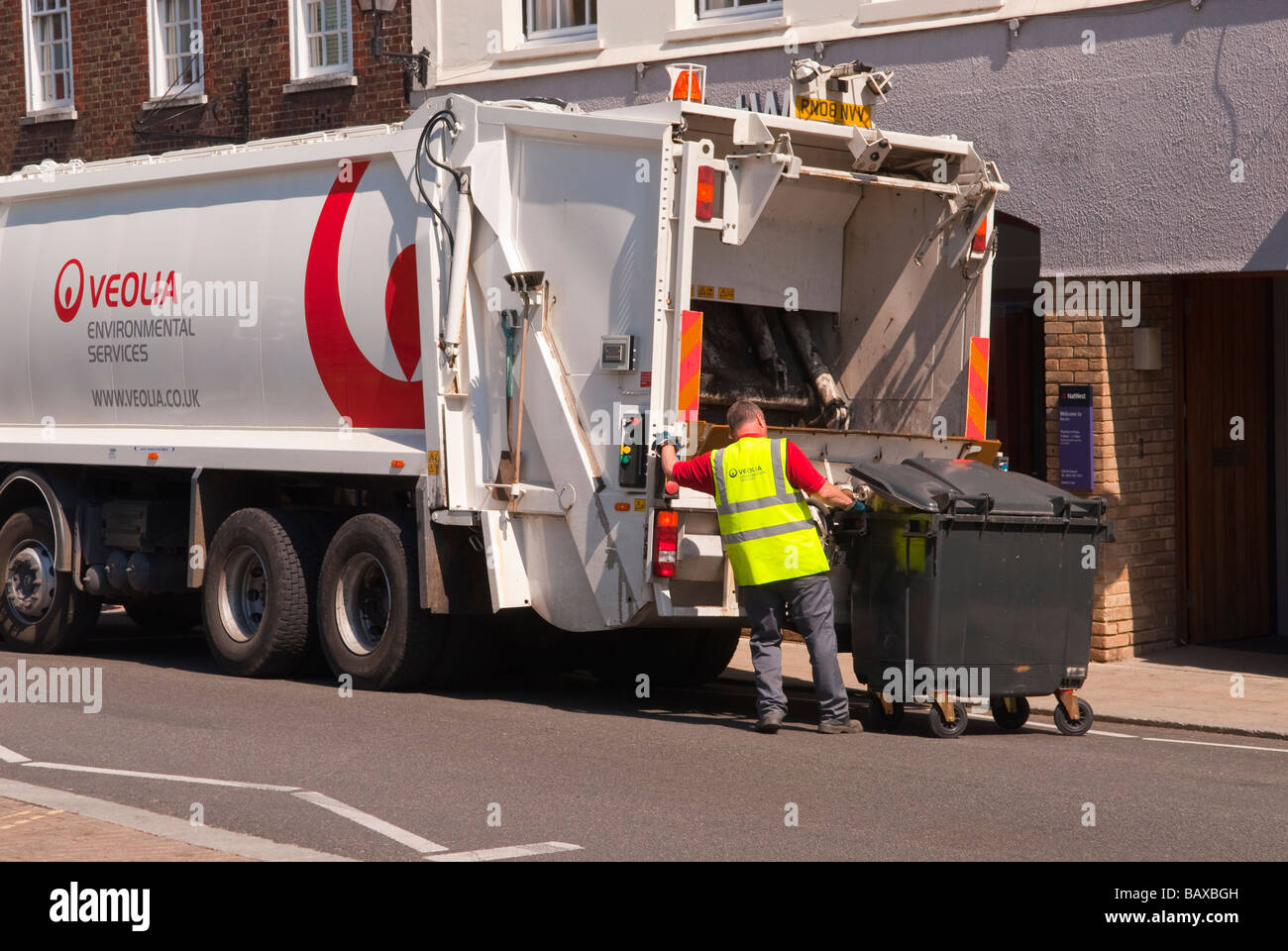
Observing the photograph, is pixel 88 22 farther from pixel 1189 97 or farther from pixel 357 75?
pixel 1189 97

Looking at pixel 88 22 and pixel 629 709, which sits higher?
pixel 88 22

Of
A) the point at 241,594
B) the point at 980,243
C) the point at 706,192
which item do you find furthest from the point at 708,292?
the point at 241,594

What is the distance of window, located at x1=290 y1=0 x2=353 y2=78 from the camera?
16375 mm

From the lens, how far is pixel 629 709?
387 inches

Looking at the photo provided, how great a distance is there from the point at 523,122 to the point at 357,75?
22.7 ft

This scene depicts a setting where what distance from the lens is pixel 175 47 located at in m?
17.7

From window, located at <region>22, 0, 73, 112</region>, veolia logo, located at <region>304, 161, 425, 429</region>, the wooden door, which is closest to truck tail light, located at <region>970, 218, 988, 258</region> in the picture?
the wooden door

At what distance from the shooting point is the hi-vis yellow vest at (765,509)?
28.8ft

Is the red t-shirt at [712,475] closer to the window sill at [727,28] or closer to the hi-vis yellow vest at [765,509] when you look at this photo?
the hi-vis yellow vest at [765,509]

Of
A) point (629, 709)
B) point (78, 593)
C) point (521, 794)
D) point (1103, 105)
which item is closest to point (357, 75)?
point (78, 593)

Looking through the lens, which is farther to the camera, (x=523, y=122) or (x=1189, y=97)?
(x=1189, y=97)

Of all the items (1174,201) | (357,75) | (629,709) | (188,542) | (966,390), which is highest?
(357,75)

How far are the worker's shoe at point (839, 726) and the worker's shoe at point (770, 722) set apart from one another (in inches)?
8.2

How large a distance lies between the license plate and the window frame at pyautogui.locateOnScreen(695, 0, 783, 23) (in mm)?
3896
